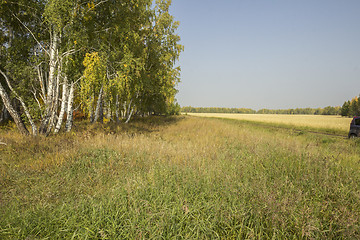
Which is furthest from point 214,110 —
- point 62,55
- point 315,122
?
point 62,55

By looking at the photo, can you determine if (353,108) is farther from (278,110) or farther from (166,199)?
(166,199)

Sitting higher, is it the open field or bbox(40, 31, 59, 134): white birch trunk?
bbox(40, 31, 59, 134): white birch trunk

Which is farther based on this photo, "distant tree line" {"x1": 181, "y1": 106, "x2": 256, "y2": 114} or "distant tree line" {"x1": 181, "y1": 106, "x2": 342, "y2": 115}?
"distant tree line" {"x1": 181, "y1": 106, "x2": 256, "y2": 114}

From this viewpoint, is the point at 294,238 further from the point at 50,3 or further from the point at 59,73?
the point at 50,3

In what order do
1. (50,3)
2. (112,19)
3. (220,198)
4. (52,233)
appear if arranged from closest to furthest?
(52,233) → (220,198) → (50,3) → (112,19)

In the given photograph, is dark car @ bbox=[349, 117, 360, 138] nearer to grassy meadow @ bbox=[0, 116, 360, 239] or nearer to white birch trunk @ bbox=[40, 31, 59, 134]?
grassy meadow @ bbox=[0, 116, 360, 239]

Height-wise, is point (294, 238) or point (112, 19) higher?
point (112, 19)

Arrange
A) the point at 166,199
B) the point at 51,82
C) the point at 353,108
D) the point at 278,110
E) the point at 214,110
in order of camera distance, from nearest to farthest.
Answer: the point at 166,199, the point at 51,82, the point at 353,108, the point at 278,110, the point at 214,110

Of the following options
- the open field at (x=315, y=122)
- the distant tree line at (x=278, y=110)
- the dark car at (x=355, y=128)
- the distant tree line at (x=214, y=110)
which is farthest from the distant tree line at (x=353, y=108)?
the distant tree line at (x=214, y=110)

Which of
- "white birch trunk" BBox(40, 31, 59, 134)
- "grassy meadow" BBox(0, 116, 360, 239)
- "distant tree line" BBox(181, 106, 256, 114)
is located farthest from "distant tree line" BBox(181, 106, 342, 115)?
"white birch trunk" BBox(40, 31, 59, 134)

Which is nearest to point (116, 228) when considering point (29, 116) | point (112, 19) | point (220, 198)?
point (220, 198)

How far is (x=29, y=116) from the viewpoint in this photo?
7.39 m

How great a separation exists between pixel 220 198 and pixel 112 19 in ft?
35.6

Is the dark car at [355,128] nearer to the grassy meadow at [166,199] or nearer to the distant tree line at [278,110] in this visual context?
the grassy meadow at [166,199]
